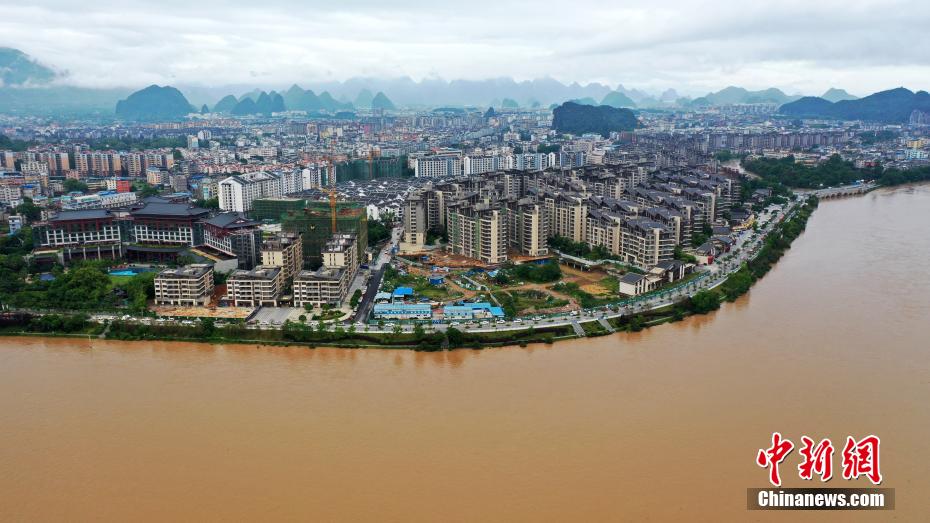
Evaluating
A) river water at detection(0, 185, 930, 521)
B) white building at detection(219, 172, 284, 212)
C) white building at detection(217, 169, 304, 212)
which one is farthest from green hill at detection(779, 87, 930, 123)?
river water at detection(0, 185, 930, 521)

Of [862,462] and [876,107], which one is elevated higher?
[876,107]

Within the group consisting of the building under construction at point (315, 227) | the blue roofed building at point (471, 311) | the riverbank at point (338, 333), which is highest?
the building under construction at point (315, 227)

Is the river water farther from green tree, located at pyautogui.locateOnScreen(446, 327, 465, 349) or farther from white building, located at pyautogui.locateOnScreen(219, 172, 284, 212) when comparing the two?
white building, located at pyautogui.locateOnScreen(219, 172, 284, 212)

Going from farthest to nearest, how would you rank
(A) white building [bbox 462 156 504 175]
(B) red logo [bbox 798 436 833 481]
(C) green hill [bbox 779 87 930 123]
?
(C) green hill [bbox 779 87 930 123]
(A) white building [bbox 462 156 504 175]
(B) red logo [bbox 798 436 833 481]

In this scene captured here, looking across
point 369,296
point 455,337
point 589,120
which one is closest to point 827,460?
point 455,337

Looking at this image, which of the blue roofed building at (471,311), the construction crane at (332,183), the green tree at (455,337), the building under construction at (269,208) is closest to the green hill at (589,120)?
the construction crane at (332,183)

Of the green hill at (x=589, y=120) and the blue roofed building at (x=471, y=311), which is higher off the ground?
the green hill at (x=589, y=120)

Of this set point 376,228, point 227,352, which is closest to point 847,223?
point 376,228

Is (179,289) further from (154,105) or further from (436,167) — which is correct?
(154,105)

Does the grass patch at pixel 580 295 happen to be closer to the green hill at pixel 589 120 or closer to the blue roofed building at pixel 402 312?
the blue roofed building at pixel 402 312
